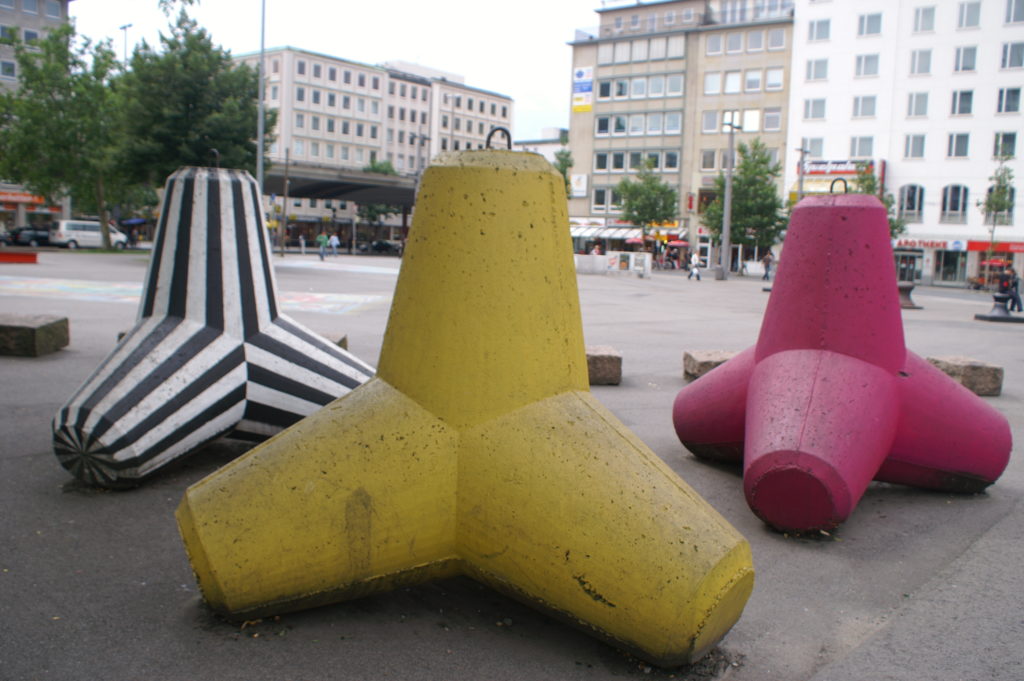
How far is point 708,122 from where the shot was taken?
6888 cm

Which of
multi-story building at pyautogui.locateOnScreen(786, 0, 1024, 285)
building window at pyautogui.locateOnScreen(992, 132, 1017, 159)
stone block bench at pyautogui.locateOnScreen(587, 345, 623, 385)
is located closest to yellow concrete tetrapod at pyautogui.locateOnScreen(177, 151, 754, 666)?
stone block bench at pyautogui.locateOnScreen(587, 345, 623, 385)

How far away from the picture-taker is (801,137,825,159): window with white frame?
201ft

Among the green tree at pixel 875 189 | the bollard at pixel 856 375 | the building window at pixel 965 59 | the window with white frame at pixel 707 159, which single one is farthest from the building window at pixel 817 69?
the bollard at pixel 856 375

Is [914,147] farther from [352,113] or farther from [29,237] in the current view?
[352,113]

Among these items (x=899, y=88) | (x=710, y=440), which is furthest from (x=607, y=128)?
(x=710, y=440)

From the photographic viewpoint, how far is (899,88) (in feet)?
188

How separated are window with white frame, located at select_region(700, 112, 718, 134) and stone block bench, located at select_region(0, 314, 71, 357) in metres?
65.4

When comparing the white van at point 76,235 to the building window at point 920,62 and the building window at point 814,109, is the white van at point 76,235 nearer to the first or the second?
the building window at point 814,109

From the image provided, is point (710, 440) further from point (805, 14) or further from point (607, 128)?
point (607, 128)

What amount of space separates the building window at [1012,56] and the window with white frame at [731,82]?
1938cm

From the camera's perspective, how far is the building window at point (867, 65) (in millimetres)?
58500

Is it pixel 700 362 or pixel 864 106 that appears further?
Result: pixel 864 106

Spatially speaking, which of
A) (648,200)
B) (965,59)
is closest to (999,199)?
(965,59)

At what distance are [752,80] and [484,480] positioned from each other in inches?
2743
